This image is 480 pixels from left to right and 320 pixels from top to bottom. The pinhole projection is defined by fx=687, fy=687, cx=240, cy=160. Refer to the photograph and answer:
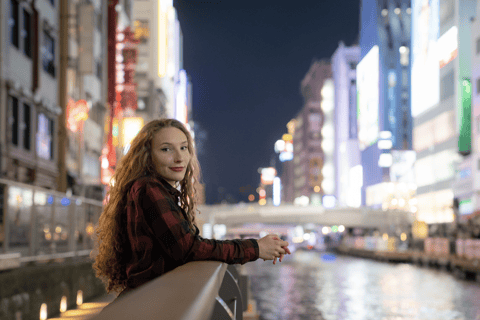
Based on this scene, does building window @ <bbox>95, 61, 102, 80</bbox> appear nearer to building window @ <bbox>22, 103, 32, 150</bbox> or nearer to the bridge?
building window @ <bbox>22, 103, 32, 150</bbox>

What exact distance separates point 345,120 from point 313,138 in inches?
899

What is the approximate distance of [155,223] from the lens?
270 centimetres

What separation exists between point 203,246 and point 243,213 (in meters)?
77.3

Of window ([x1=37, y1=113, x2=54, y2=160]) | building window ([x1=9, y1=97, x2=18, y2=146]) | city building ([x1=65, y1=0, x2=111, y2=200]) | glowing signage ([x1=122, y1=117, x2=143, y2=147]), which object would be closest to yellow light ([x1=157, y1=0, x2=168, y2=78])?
glowing signage ([x1=122, y1=117, x2=143, y2=147])

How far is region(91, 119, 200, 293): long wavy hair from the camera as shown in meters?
2.98

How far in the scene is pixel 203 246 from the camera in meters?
2.78

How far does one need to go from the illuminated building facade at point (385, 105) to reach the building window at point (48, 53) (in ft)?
257

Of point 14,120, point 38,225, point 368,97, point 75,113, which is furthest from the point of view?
point 368,97

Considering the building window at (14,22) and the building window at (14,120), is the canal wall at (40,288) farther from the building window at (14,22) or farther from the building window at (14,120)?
the building window at (14,22)

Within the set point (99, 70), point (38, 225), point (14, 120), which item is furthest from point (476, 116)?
point (38, 225)

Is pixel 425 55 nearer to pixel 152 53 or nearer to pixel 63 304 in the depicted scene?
pixel 152 53

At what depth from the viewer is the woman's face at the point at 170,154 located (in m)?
3.12

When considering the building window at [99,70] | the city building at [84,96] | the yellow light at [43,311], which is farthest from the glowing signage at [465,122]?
the yellow light at [43,311]

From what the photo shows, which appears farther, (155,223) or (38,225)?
(38,225)
